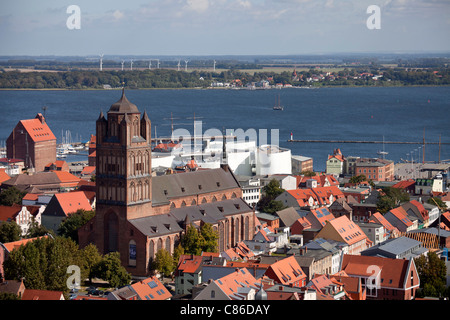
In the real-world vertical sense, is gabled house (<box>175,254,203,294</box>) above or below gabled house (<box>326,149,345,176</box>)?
above

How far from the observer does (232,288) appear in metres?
20.0

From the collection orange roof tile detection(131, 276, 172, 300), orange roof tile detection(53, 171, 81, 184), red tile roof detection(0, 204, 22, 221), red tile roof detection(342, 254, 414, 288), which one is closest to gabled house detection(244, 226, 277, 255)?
red tile roof detection(342, 254, 414, 288)

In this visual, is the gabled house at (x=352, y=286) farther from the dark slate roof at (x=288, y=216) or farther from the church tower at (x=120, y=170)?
the dark slate roof at (x=288, y=216)

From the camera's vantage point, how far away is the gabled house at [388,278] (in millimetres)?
22578

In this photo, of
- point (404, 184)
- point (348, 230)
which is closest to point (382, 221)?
point (348, 230)

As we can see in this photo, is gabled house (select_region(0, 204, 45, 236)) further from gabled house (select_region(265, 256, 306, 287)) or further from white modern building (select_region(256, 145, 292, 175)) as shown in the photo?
white modern building (select_region(256, 145, 292, 175))

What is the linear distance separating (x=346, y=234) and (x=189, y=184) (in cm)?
527

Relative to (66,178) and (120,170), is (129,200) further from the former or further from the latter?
(66,178)

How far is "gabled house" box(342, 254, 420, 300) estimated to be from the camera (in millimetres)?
22578

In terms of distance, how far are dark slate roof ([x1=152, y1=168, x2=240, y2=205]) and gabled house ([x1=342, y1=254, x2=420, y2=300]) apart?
285 inches

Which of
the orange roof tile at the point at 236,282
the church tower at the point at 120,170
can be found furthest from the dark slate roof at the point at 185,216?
the orange roof tile at the point at 236,282

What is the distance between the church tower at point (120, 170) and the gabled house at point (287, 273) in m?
5.43
